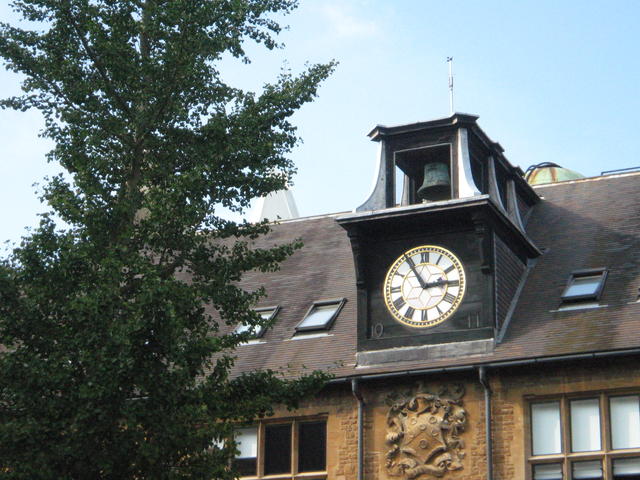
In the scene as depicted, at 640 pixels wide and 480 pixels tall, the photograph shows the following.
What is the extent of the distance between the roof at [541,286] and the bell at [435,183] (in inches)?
99.2

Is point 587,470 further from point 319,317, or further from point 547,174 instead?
point 547,174

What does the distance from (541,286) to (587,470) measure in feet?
15.6

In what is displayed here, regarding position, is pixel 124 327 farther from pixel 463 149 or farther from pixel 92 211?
pixel 463 149

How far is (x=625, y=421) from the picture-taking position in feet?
77.9

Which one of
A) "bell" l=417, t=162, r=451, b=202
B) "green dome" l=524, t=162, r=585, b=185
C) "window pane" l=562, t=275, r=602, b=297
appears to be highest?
"green dome" l=524, t=162, r=585, b=185

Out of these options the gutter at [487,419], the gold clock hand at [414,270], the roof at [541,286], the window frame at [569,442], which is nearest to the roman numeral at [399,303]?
the gold clock hand at [414,270]

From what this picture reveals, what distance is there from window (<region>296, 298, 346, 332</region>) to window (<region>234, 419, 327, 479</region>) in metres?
2.50

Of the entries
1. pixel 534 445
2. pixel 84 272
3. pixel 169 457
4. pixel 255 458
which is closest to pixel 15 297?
pixel 84 272

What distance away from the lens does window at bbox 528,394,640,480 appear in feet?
77.0

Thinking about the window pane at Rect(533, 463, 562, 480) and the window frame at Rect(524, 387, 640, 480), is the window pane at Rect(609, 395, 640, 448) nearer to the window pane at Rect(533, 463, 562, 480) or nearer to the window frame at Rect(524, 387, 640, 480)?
the window frame at Rect(524, 387, 640, 480)

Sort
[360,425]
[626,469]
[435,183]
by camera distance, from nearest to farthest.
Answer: [626,469]
[360,425]
[435,183]

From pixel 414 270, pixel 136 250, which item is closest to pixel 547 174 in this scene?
pixel 414 270

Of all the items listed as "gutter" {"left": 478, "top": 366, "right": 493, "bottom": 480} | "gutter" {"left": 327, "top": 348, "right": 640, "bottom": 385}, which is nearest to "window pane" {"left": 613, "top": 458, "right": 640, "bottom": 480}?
"gutter" {"left": 327, "top": 348, "right": 640, "bottom": 385}

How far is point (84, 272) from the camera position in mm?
20031
